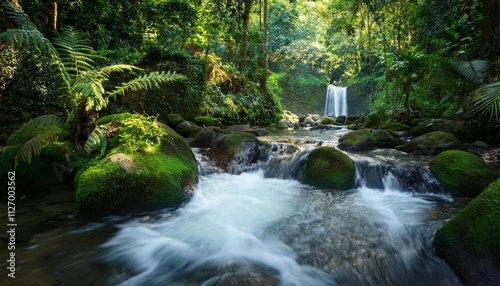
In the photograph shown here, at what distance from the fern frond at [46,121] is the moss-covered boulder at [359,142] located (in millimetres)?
6775

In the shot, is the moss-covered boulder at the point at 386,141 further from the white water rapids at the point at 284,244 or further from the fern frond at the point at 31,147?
the fern frond at the point at 31,147

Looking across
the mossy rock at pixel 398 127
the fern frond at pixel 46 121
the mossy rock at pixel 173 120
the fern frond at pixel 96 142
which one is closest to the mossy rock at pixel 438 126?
the mossy rock at pixel 398 127

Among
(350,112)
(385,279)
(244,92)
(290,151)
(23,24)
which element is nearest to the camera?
(385,279)

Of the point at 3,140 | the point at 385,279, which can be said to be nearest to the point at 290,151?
the point at 385,279

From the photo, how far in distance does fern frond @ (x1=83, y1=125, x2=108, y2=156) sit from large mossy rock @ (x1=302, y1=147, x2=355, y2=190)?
3602mm

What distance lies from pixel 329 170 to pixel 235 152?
86.3 inches

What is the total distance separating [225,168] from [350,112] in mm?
25228

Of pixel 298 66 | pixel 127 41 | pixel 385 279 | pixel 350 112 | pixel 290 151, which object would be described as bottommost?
pixel 385 279

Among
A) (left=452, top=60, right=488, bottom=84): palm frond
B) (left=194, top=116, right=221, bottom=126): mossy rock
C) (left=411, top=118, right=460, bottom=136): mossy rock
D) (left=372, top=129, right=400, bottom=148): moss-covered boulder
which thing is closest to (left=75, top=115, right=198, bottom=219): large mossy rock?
(left=372, top=129, right=400, bottom=148): moss-covered boulder

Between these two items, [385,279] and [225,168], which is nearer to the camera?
[385,279]

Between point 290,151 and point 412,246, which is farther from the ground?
point 290,151

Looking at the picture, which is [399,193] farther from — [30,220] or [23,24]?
[23,24]

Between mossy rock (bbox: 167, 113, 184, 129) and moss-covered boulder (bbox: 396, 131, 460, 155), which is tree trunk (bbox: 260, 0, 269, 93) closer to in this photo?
mossy rock (bbox: 167, 113, 184, 129)

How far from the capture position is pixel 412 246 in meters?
2.99
